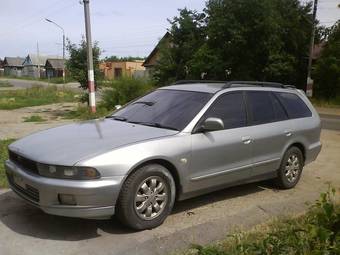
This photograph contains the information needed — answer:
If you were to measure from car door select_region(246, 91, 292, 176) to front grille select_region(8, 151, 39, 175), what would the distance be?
284 cm

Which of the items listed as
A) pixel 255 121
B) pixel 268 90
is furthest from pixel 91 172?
pixel 268 90

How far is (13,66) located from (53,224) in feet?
412

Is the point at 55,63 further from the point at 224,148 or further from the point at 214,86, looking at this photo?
the point at 224,148

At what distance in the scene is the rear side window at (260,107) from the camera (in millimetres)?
6156

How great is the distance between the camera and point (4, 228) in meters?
4.85

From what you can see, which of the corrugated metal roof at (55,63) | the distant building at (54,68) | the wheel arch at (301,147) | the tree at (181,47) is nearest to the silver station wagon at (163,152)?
the wheel arch at (301,147)

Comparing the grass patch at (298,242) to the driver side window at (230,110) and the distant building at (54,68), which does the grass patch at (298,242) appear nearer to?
the driver side window at (230,110)

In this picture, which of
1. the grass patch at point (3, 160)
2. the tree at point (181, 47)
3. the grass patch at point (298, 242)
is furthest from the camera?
the tree at point (181, 47)

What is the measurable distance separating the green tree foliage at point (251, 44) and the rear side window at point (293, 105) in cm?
1997

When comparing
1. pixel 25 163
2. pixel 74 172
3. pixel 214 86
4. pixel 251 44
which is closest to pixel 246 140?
pixel 214 86

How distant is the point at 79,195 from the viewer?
4.32 metres

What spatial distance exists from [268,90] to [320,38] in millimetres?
24983

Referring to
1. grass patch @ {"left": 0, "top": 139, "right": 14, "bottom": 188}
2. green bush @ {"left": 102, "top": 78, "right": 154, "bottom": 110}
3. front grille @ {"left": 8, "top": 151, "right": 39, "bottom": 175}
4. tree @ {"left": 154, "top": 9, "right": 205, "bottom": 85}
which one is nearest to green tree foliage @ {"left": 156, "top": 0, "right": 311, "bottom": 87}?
tree @ {"left": 154, "top": 9, "right": 205, "bottom": 85}

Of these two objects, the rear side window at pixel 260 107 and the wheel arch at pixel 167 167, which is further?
the rear side window at pixel 260 107
